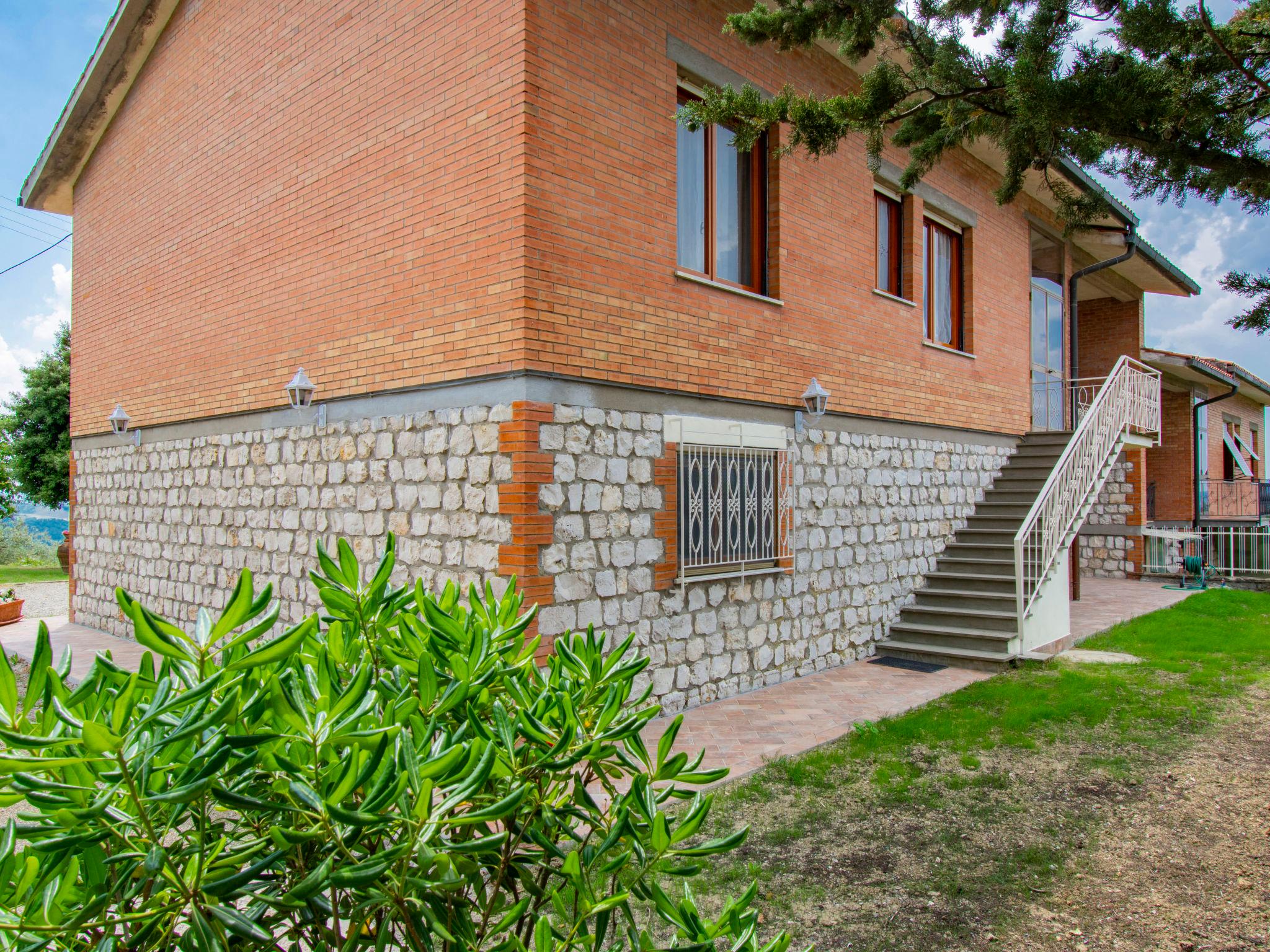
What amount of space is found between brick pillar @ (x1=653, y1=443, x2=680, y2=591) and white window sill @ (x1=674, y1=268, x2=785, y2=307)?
1.41 metres

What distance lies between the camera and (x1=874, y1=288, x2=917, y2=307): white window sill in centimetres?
938

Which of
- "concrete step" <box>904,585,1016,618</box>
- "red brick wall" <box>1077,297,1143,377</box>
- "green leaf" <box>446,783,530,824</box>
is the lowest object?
"concrete step" <box>904,585,1016,618</box>

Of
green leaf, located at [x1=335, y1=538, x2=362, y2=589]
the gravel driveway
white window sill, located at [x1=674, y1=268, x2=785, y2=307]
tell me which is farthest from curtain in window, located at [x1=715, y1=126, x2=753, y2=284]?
the gravel driveway

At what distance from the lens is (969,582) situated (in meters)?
9.81

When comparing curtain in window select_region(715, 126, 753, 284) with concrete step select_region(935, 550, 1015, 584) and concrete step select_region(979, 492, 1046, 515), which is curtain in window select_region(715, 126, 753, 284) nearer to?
concrete step select_region(935, 550, 1015, 584)

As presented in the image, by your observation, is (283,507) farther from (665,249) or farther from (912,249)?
(912,249)

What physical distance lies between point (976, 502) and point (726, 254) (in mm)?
5599

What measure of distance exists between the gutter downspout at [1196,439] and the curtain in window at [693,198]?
51.3 ft

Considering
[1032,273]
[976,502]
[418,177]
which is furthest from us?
[1032,273]

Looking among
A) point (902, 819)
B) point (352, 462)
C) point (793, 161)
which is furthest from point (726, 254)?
point (902, 819)

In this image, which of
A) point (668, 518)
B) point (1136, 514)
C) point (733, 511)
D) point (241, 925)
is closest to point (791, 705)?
point (733, 511)

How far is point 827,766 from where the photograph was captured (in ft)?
18.2

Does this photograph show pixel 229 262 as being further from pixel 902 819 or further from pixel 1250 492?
pixel 1250 492

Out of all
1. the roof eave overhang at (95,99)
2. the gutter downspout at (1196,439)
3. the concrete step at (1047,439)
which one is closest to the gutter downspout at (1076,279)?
the concrete step at (1047,439)
